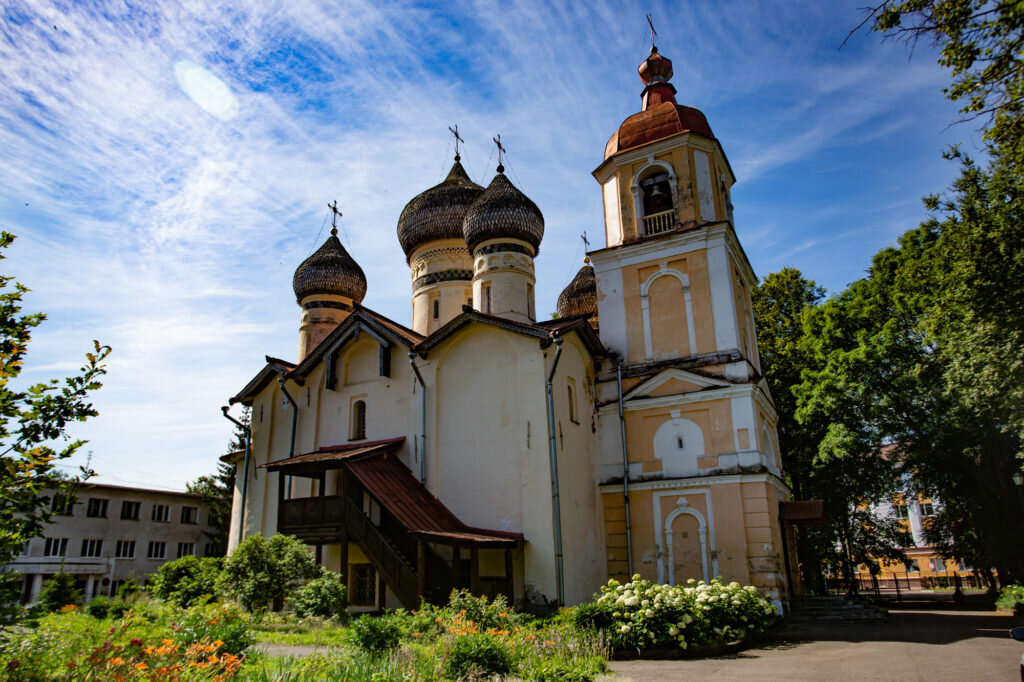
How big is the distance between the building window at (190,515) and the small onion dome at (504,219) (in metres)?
24.6

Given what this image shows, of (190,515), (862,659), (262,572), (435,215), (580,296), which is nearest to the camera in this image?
(862,659)

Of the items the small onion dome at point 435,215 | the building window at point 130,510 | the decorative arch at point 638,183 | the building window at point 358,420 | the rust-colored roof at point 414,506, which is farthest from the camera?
the building window at point 130,510

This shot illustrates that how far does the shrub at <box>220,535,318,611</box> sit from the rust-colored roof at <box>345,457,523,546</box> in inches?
85.8

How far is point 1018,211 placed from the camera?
1557cm

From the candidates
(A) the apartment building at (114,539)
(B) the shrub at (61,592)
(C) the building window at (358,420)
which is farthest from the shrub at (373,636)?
(A) the apartment building at (114,539)

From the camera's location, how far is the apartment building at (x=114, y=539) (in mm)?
30609

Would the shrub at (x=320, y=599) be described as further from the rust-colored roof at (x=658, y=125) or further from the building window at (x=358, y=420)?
the rust-colored roof at (x=658, y=125)

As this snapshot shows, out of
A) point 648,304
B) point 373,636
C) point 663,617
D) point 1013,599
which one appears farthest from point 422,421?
point 1013,599

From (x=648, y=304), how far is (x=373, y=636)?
1259cm

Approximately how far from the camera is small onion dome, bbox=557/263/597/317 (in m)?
27.0

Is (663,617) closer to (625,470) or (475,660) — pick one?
(475,660)

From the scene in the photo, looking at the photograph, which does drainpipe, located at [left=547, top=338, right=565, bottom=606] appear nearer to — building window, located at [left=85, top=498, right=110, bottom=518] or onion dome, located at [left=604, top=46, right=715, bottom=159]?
onion dome, located at [left=604, top=46, right=715, bottom=159]

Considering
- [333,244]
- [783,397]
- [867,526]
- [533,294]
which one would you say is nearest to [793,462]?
[783,397]

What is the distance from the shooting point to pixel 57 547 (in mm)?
30953
